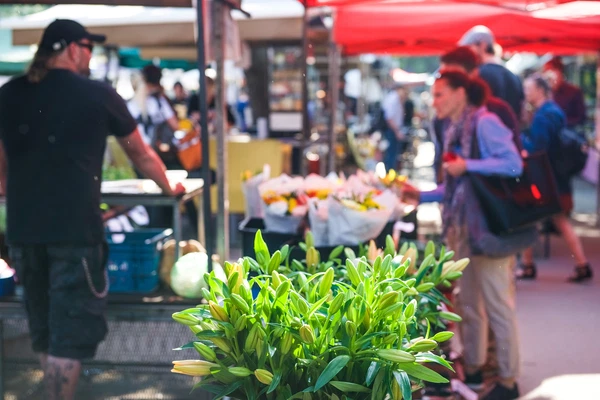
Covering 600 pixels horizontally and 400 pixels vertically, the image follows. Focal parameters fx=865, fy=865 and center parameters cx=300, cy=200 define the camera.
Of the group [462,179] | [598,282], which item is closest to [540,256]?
[598,282]

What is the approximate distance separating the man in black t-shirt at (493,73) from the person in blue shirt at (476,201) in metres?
0.73

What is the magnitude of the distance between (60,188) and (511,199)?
2.38 metres

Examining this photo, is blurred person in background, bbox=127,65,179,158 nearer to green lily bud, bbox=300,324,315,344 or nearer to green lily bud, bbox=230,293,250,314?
green lily bud, bbox=230,293,250,314

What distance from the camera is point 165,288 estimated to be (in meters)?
4.61

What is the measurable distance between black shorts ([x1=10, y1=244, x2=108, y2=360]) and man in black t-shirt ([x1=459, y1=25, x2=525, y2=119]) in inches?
109

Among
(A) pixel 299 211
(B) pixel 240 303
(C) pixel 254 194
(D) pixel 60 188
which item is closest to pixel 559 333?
(C) pixel 254 194

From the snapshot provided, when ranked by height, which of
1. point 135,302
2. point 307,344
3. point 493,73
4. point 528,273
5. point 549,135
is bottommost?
point 528,273

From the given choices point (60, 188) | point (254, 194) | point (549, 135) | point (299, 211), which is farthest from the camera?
point (549, 135)

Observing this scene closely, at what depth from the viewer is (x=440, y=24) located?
8.41 metres

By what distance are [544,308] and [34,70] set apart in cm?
494

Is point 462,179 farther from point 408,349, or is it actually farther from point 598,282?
point 598,282

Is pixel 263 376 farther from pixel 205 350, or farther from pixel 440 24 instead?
pixel 440 24

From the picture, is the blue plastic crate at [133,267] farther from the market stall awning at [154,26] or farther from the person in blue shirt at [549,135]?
the market stall awning at [154,26]

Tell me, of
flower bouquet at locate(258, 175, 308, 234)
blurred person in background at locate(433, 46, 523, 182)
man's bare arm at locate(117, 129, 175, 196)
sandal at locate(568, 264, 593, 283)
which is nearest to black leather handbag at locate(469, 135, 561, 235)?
blurred person in background at locate(433, 46, 523, 182)
